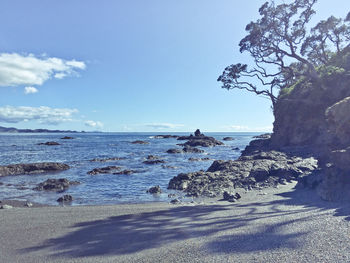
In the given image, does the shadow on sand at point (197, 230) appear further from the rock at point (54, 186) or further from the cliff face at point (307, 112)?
the cliff face at point (307, 112)

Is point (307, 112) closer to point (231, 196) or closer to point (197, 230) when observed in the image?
point (231, 196)

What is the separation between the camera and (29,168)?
2723 centimetres

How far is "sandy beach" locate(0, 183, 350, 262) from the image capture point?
6.79m

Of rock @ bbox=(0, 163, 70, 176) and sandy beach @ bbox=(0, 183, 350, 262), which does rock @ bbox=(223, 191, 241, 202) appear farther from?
rock @ bbox=(0, 163, 70, 176)

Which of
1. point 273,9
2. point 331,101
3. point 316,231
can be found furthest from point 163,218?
point 273,9

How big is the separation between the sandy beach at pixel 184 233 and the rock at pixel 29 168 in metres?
16.2


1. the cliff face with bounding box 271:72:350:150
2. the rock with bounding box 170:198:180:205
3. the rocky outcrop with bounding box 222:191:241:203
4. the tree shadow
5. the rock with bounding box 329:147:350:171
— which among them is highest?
the cliff face with bounding box 271:72:350:150

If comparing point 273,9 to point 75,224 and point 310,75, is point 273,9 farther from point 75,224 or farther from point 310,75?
point 75,224

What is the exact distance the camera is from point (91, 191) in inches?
704

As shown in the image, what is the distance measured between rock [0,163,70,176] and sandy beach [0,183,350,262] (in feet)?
53.2

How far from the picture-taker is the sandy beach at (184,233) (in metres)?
6.79

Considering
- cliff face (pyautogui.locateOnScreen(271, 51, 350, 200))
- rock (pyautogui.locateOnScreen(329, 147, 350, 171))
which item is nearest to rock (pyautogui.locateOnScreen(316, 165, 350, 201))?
rock (pyautogui.locateOnScreen(329, 147, 350, 171))

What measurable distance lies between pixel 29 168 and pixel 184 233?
24.5 metres

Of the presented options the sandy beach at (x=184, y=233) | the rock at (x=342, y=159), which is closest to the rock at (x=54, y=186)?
the sandy beach at (x=184, y=233)
